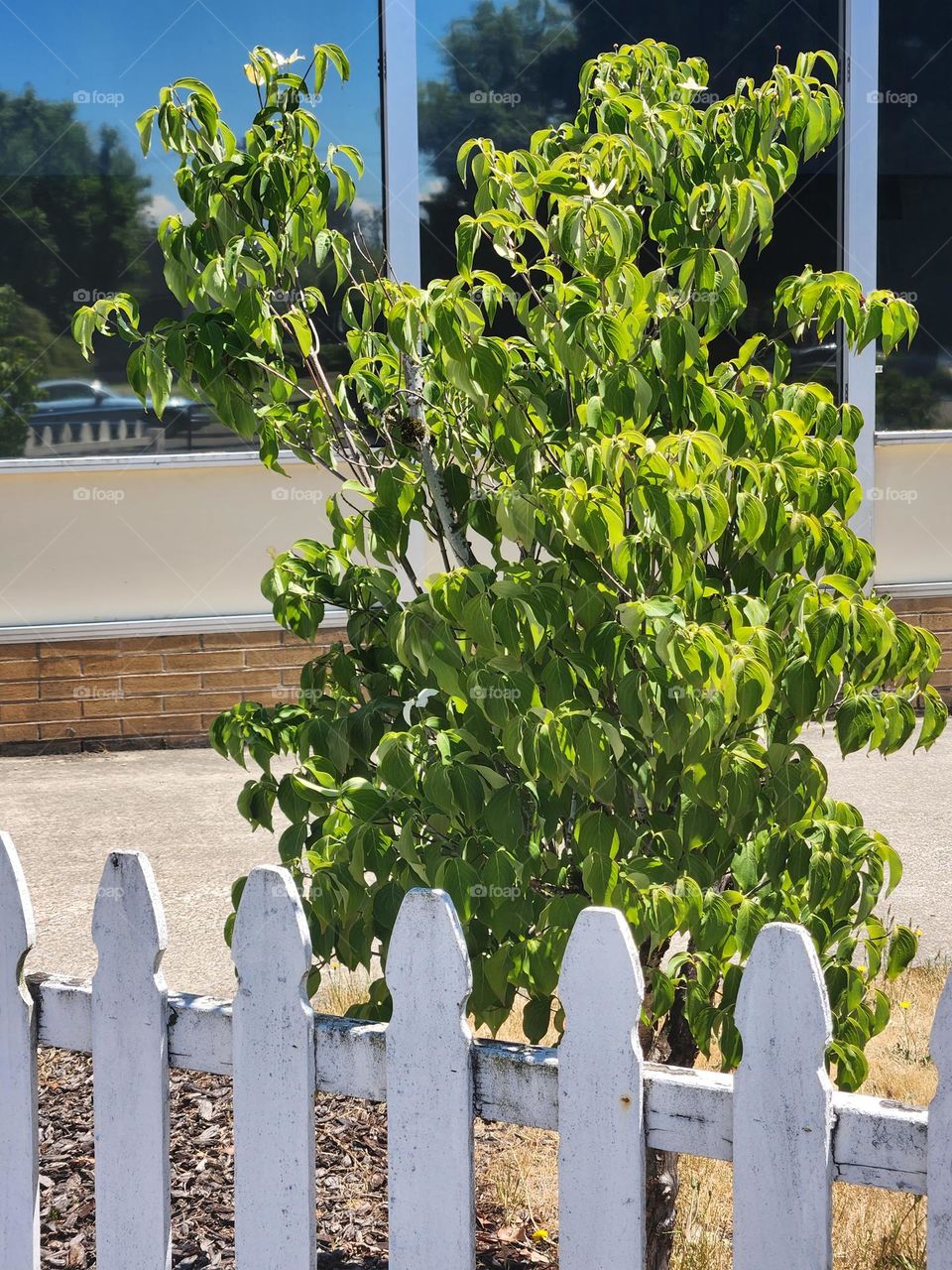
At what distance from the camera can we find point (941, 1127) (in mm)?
1615

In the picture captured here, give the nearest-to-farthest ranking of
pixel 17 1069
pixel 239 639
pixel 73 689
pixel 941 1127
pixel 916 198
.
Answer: pixel 941 1127
pixel 17 1069
pixel 73 689
pixel 239 639
pixel 916 198

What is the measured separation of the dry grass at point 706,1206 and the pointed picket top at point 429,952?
107 centimetres

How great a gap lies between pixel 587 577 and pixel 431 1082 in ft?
2.61

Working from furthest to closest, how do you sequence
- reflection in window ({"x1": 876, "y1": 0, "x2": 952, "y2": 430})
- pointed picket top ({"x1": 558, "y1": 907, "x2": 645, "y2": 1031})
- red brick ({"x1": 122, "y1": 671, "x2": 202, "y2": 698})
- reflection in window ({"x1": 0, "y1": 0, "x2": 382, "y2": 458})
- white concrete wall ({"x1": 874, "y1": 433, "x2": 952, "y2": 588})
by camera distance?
white concrete wall ({"x1": 874, "y1": 433, "x2": 952, "y2": 588}) < reflection in window ({"x1": 876, "y1": 0, "x2": 952, "y2": 430}) < red brick ({"x1": 122, "y1": 671, "x2": 202, "y2": 698}) < reflection in window ({"x1": 0, "y1": 0, "x2": 382, "y2": 458}) < pointed picket top ({"x1": 558, "y1": 907, "x2": 645, "y2": 1031})

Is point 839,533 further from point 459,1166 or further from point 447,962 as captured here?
point 459,1166

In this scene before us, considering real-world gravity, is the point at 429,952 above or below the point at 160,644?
below

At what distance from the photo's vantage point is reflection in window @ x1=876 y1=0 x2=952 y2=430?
7109 mm

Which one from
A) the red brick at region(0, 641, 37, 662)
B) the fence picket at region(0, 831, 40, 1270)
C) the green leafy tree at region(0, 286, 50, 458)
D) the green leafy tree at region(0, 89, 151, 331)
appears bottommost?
the fence picket at region(0, 831, 40, 1270)

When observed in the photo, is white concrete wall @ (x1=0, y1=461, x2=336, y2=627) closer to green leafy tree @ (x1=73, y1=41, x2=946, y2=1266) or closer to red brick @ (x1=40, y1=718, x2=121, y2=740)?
red brick @ (x1=40, y1=718, x2=121, y2=740)

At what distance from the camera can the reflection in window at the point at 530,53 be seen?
22.5ft

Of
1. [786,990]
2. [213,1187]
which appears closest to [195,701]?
[213,1187]

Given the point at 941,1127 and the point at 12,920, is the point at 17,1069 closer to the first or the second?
the point at 12,920

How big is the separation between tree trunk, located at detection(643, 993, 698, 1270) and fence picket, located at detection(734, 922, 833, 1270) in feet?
2.11

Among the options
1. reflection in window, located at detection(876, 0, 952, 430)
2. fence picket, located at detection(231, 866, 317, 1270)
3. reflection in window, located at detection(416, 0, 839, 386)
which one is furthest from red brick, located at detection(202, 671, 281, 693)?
fence picket, located at detection(231, 866, 317, 1270)
